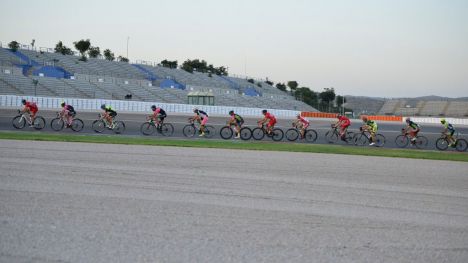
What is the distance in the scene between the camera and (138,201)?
7.46m

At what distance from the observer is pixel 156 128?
80.7 feet

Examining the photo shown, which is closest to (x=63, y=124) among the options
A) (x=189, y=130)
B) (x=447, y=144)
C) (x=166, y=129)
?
(x=166, y=129)

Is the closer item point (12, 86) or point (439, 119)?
point (12, 86)

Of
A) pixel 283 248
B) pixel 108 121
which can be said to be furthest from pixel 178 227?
pixel 108 121

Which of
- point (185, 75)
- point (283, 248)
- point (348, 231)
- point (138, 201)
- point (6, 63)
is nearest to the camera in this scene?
point (283, 248)

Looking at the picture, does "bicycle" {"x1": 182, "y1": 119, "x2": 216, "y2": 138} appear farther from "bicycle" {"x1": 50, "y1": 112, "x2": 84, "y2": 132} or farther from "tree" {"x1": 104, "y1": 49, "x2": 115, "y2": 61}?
"tree" {"x1": 104, "y1": 49, "x2": 115, "y2": 61}

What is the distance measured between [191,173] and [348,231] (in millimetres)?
5012

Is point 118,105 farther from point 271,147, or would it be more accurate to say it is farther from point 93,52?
point 93,52

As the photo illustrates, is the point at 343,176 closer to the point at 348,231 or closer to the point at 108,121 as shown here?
the point at 348,231

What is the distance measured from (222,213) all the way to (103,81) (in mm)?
54331

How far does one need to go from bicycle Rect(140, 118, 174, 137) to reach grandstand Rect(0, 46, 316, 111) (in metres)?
21.9

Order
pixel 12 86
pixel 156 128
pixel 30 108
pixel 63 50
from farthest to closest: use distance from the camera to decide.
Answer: pixel 63 50 → pixel 12 86 → pixel 156 128 → pixel 30 108

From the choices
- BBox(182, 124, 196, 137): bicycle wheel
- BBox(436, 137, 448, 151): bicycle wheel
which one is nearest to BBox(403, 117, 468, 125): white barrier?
BBox(436, 137, 448, 151): bicycle wheel

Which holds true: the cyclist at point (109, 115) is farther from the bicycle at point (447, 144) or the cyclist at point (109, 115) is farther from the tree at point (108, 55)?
the tree at point (108, 55)
